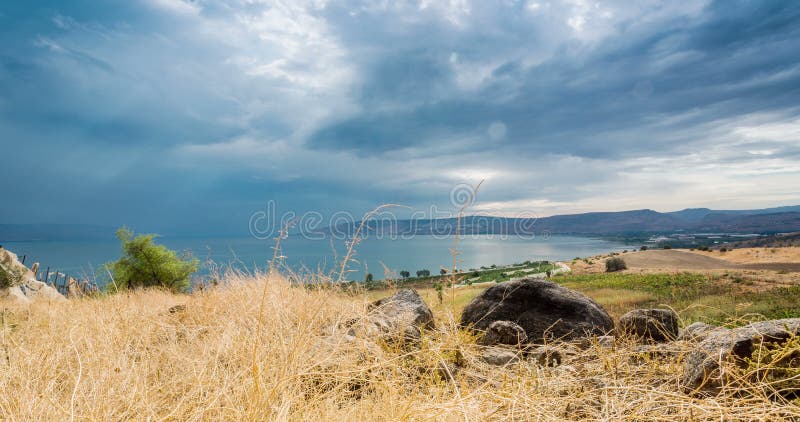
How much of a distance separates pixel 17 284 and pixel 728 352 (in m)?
22.3

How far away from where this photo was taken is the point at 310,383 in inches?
147

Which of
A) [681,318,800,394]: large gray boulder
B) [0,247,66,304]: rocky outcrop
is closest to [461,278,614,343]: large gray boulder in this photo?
[681,318,800,394]: large gray boulder

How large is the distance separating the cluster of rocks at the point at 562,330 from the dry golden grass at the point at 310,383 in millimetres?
216

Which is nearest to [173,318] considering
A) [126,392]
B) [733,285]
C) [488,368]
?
[126,392]

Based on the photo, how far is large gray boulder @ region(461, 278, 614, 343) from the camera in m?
6.03

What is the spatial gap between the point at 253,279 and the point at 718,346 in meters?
7.47

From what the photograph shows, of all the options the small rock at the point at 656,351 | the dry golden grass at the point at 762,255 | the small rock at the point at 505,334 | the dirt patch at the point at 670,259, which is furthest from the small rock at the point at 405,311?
the dry golden grass at the point at 762,255

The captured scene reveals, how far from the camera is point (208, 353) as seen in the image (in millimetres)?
3951

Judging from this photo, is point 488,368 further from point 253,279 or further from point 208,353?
point 253,279

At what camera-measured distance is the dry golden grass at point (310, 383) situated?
2586 mm

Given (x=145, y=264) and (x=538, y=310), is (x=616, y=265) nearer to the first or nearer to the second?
(x=538, y=310)

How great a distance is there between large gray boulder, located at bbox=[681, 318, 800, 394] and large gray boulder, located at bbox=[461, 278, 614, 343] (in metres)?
2.55

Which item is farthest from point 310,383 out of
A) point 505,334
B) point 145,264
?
point 145,264

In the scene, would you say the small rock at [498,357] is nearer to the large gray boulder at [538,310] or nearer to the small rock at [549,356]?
the small rock at [549,356]
